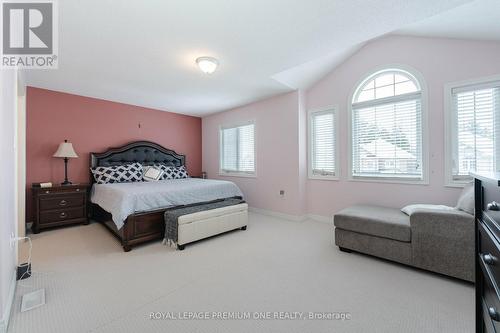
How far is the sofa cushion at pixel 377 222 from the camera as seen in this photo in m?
2.28

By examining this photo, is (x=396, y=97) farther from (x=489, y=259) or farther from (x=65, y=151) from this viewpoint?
(x=65, y=151)

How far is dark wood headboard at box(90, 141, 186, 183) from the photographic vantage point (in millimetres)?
4312

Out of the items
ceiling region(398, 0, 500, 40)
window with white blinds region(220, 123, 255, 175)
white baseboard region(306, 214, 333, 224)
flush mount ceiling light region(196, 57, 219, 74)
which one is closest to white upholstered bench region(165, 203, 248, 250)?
white baseboard region(306, 214, 333, 224)

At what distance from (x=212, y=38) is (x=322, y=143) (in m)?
2.55

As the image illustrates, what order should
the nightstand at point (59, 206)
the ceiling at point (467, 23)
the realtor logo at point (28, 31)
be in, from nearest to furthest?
1. the realtor logo at point (28, 31)
2. the ceiling at point (467, 23)
3. the nightstand at point (59, 206)

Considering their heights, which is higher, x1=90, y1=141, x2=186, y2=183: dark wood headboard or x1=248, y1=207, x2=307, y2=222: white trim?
x1=90, y1=141, x2=186, y2=183: dark wood headboard

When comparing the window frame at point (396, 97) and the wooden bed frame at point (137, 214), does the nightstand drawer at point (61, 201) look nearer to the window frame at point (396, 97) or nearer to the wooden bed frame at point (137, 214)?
the wooden bed frame at point (137, 214)

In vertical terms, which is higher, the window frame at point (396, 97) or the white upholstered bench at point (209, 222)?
the window frame at point (396, 97)

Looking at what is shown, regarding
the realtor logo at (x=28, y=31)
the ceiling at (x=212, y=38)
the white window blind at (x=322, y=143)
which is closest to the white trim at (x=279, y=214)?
the white window blind at (x=322, y=143)

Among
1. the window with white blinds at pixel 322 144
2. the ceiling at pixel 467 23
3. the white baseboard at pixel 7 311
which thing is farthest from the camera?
the window with white blinds at pixel 322 144

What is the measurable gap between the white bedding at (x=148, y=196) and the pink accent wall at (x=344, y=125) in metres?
0.99

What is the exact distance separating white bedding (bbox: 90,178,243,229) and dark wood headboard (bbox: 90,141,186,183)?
0.61 metres

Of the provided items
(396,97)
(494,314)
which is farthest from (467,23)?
(494,314)

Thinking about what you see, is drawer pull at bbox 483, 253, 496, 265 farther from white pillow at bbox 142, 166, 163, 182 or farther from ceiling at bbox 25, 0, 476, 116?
white pillow at bbox 142, 166, 163, 182
